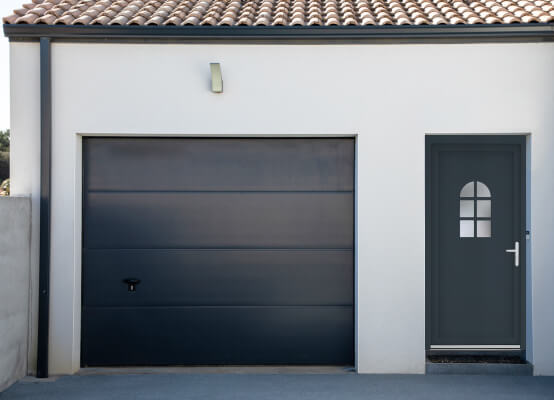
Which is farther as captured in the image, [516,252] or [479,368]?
[516,252]

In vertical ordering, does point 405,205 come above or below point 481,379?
above

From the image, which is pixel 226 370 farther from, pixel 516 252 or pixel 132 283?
pixel 516 252

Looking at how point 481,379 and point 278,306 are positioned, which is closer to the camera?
point 481,379

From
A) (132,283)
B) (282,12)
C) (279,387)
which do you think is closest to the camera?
(279,387)

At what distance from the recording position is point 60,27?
4.80 meters

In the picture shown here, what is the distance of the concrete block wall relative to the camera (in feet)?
14.2

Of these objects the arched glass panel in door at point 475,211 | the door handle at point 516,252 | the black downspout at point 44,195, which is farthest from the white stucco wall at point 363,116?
the arched glass panel in door at point 475,211

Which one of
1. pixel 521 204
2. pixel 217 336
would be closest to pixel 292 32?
pixel 521 204

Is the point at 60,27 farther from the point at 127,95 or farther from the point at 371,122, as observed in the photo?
the point at 371,122

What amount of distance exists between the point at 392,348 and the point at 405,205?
1.40 metres

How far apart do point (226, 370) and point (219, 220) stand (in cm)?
149

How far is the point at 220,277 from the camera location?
5.07 m

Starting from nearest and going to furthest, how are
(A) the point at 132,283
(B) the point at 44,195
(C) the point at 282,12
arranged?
1. (B) the point at 44,195
2. (A) the point at 132,283
3. (C) the point at 282,12

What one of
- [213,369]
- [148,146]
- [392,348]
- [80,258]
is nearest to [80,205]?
[80,258]
